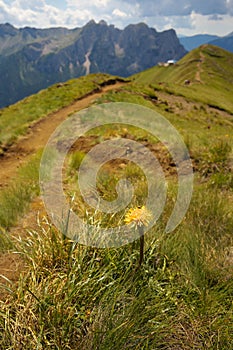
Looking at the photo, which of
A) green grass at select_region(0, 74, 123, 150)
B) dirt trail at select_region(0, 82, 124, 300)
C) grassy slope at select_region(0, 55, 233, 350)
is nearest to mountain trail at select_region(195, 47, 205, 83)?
green grass at select_region(0, 74, 123, 150)

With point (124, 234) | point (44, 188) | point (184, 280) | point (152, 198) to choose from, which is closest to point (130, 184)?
point (152, 198)

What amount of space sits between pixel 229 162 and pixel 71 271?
5738 mm

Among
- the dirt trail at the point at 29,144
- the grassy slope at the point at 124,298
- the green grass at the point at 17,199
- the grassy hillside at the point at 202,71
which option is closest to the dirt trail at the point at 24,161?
the dirt trail at the point at 29,144

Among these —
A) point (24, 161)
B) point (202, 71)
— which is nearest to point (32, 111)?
point (24, 161)

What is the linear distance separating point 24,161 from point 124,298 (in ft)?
28.7

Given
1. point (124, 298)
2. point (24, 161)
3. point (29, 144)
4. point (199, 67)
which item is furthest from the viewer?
point (199, 67)

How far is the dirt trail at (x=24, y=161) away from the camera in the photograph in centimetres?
345

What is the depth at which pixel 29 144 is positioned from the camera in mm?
13773

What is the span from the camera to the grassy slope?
2.42 m

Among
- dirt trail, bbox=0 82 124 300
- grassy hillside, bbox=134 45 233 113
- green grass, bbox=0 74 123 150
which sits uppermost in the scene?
grassy hillside, bbox=134 45 233 113

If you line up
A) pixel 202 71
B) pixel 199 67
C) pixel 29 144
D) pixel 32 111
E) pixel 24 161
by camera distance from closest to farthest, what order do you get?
pixel 24 161, pixel 29 144, pixel 32 111, pixel 202 71, pixel 199 67

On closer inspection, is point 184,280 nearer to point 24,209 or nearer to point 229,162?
point 24,209

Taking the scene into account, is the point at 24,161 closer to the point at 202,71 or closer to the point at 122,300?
the point at 122,300

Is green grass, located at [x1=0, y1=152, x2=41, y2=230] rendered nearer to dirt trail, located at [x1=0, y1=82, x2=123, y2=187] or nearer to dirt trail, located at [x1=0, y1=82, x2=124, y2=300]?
dirt trail, located at [x1=0, y1=82, x2=124, y2=300]
